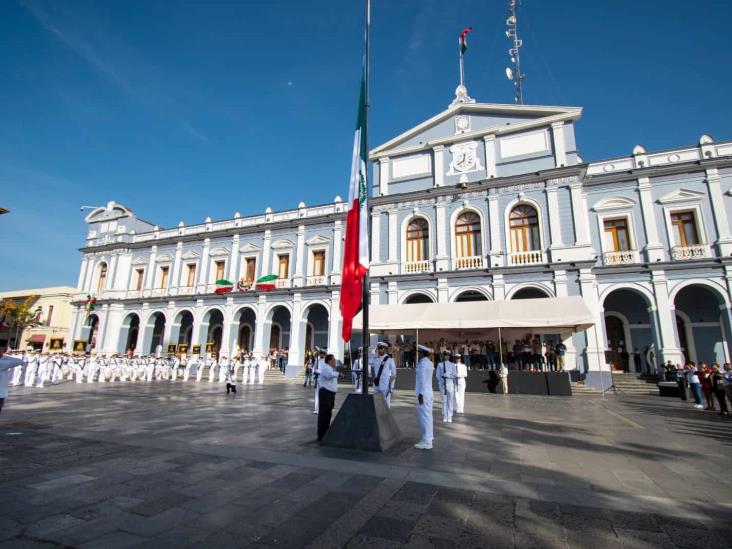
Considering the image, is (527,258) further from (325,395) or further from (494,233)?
(325,395)

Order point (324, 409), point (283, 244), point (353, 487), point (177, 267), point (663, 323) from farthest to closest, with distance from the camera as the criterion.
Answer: point (177, 267) → point (283, 244) → point (663, 323) → point (324, 409) → point (353, 487)

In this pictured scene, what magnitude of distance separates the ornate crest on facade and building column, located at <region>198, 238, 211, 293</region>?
1881 cm

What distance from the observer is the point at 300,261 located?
2597cm

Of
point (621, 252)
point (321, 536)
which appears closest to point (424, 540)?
point (321, 536)

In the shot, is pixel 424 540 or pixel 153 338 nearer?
pixel 424 540

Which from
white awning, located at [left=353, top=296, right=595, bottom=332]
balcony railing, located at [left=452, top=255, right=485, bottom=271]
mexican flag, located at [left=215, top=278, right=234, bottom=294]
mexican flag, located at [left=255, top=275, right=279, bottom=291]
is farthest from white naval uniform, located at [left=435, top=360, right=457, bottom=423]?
mexican flag, located at [left=215, top=278, right=234, bottom=294]

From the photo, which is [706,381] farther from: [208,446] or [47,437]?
[47,437]

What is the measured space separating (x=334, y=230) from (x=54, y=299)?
3704 cm

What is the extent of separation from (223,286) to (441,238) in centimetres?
1609

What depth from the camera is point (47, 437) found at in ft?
21.3

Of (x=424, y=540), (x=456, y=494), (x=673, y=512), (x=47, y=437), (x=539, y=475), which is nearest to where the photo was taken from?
(x=424, y=540)

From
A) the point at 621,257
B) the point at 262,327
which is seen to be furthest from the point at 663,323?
the point at 262,327

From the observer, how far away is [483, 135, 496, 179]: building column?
832 inches

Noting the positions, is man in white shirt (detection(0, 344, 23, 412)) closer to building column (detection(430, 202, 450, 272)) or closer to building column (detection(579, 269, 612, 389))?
building column (detection(430, 202, 450, 272))
